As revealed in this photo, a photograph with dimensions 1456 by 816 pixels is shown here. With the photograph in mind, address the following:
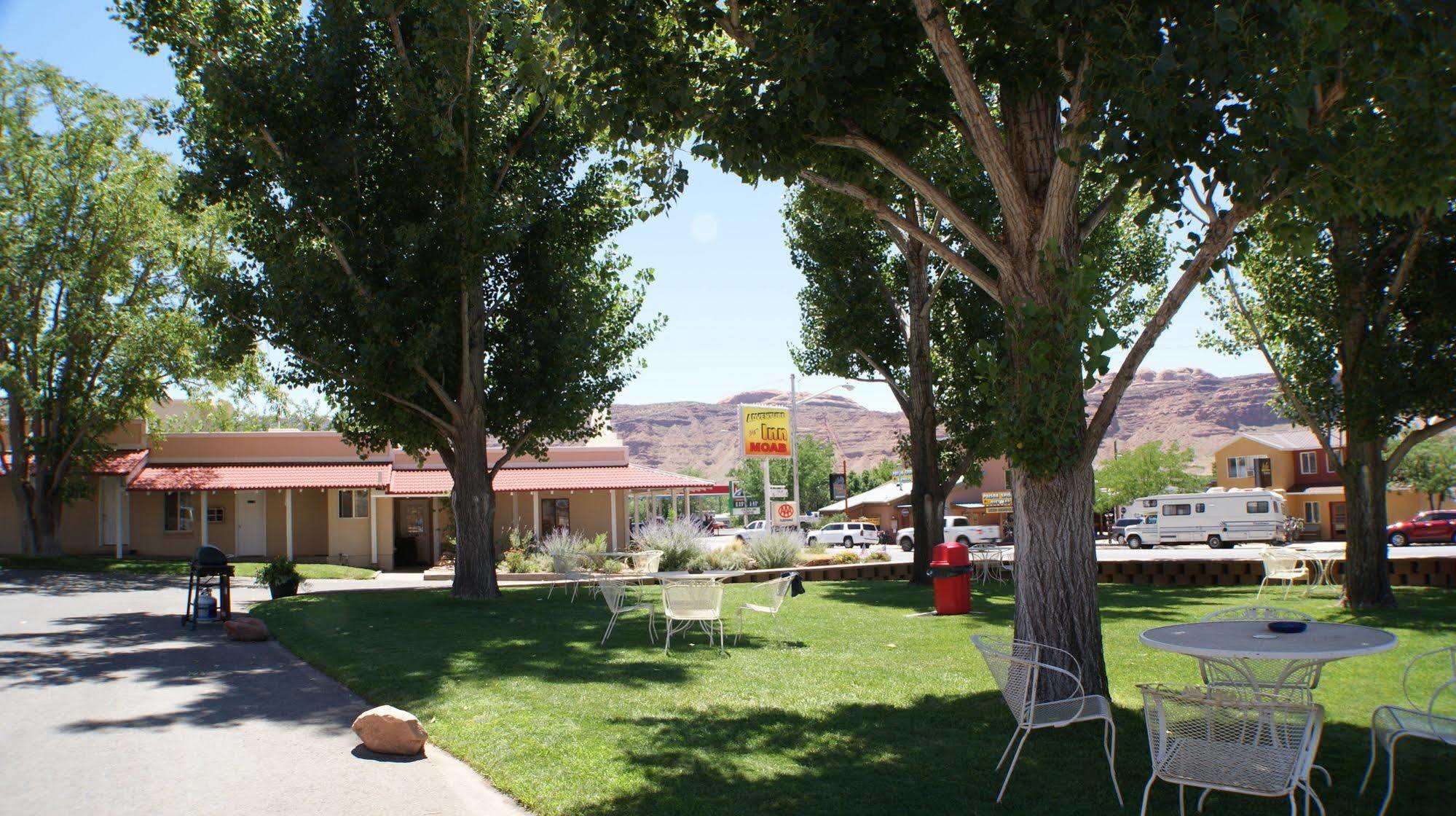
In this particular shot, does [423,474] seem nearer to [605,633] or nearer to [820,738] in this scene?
[605,633]

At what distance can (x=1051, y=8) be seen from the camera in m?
7.38

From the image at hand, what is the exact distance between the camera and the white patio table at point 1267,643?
507 cm

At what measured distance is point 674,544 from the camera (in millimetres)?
23578

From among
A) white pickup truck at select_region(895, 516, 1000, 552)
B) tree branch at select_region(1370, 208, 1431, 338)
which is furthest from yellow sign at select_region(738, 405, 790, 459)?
tree branch at select_region(1370, 208, 1431, 338)

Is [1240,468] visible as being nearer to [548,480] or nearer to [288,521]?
[548,480]

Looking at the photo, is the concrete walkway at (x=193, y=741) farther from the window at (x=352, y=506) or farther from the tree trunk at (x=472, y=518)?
the window at (x=352, y=506)

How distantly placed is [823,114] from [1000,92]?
1.47 meters

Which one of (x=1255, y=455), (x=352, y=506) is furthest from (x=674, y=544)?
(x=1255, y=455)

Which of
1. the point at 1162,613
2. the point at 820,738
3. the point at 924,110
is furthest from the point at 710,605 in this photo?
the point at 1162,613

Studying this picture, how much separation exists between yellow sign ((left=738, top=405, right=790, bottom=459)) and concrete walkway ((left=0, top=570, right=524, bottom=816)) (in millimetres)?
26831

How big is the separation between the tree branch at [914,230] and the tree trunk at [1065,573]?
1493 mm

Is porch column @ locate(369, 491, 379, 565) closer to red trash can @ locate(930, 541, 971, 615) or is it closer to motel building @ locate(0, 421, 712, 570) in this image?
motel building @ locate(0, 421, 712, 570)

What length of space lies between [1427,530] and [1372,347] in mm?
30766

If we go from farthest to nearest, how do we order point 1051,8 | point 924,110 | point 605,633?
point 605,633
point 924,110
point 1051,8
